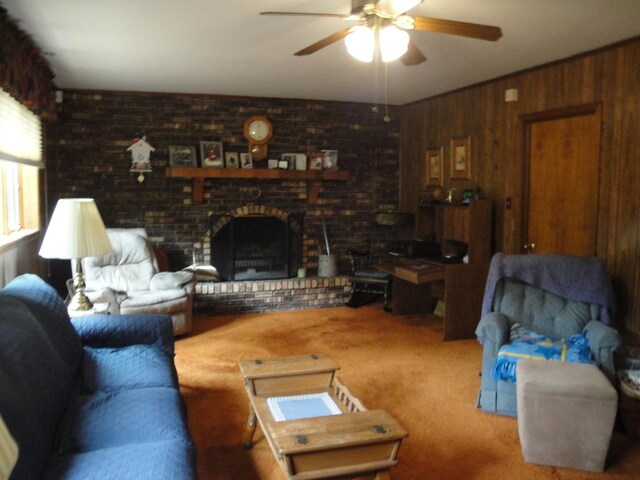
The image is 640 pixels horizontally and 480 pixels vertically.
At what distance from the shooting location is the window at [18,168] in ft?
12.0

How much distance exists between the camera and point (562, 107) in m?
4.10

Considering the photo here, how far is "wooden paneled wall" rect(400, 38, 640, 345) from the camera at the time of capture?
141 inches

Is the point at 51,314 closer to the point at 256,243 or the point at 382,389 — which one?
the point at 382,389

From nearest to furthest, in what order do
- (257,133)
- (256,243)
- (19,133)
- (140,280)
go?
(19,133)
(140,280)
(257,133)
(256,243)

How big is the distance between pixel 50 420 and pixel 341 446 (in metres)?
1.09

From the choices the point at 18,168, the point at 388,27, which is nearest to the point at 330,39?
the point at 388,27

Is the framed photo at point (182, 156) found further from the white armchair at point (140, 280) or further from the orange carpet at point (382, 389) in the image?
the orange carpet at point (382, 389)

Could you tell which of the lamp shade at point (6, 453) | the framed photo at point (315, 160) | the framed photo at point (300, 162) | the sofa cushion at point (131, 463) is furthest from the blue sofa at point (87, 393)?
the framed photo at point (315, 160)

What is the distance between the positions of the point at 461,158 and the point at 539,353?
2.65 meters

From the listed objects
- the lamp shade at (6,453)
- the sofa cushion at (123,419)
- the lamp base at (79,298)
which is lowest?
the sofa cushion at (123,419)

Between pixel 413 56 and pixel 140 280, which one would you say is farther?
pixel 140 280

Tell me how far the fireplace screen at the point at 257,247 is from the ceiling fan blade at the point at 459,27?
3.65m

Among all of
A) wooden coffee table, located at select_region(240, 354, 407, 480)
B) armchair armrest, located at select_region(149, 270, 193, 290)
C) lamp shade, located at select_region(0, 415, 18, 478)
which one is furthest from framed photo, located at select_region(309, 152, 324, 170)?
lamp shade, located at select_region(0, 415, 18, 478)

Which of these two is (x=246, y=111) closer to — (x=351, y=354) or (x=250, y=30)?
(x=250, y=30)
